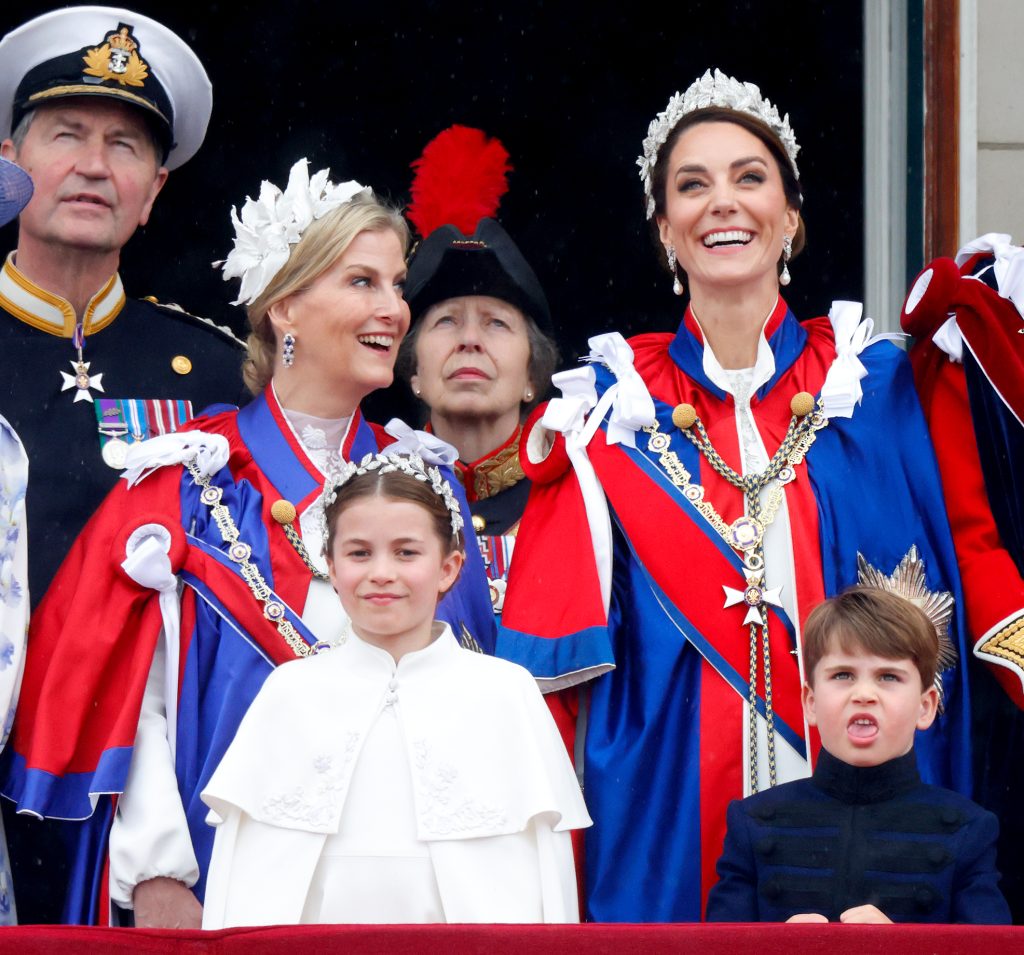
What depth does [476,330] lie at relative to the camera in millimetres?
4750

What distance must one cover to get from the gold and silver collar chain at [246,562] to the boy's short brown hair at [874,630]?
99cm

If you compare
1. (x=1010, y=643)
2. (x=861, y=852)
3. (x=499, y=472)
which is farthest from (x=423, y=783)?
(x=499, y=472)

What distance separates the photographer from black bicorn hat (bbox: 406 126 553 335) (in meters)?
4.78

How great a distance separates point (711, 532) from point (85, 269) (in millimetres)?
1726

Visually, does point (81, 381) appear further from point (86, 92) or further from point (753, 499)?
point (753, 499)

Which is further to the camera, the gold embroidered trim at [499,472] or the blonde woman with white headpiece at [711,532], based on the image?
the gold embroidered trim at [499,472]

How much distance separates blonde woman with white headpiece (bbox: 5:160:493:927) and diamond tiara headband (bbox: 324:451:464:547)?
29 cm

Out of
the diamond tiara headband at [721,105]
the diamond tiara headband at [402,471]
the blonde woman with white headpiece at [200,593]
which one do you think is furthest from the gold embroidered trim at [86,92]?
the diamond tiara headband at [402,471]

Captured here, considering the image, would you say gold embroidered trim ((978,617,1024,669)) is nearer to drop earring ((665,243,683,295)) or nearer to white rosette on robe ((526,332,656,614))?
white rosette on robe ((526,332,656,614))

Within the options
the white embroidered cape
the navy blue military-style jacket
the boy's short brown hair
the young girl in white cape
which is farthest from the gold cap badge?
the navy blue military-style jacket

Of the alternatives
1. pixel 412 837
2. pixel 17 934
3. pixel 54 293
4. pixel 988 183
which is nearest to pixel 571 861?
pixel 412 837

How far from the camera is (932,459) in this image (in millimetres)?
3879

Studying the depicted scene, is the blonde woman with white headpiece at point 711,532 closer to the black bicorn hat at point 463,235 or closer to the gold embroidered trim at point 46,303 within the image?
the black bicorn hat at point 463,235

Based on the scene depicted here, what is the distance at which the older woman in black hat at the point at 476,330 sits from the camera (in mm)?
4742
